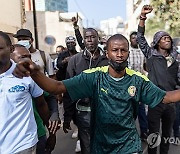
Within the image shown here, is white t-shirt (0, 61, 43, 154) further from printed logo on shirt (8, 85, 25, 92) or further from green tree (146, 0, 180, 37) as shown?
green tree (146, 0, 180, 37)

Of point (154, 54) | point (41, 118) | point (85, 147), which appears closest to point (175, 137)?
point (154, 54)

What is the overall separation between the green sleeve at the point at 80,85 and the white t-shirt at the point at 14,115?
0.34 metres

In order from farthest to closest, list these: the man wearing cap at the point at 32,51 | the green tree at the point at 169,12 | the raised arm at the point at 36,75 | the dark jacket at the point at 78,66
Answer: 1. the green tree at the point at 169,12
2. the man wearing cap at the point at 32,51
3. the dark jacket at the point at 78,66
4. the raised arm at the point at 36,75

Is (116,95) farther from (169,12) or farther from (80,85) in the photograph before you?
(169,12)

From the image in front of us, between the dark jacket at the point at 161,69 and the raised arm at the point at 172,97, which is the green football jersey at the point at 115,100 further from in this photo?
the dark jacket at the point at 161,69

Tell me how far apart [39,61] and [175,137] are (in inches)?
107

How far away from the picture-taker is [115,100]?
2.70 metres

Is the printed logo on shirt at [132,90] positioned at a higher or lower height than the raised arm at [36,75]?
lower

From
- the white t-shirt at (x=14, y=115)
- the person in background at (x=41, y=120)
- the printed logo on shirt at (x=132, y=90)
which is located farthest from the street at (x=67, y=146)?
the white t-shirt at (x=14, y=115)

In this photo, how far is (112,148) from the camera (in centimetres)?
274

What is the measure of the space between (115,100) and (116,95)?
4 cm

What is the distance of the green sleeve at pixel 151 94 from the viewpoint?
2.73 m

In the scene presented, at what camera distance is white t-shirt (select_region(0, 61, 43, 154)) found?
2492 mm

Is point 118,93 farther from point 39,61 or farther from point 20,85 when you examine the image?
point 39,61
